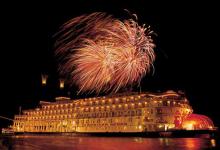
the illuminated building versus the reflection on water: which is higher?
Answer: the illuminated building

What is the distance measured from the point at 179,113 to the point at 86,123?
18.5 meters

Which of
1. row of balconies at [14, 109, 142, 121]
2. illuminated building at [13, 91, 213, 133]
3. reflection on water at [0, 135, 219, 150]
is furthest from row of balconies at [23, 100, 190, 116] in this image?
reflection on water at [0, 135, 219, 150]

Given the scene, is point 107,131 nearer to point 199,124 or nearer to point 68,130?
point 68,130

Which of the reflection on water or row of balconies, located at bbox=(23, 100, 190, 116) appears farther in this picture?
row of balconies, located at bbox=(23, 100, 190, 116)

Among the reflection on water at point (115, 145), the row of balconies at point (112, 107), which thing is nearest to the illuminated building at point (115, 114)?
the row of balconies at point (112, 107)

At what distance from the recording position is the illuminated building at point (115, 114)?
43062 mm

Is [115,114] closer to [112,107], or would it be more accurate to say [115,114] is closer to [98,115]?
[112,107]

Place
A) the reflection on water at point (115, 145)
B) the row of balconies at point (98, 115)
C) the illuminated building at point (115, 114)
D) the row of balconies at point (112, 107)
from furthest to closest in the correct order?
the row of balconies at point (98, 115) < the row of balconies at point (112, 107) < the illuminated building at point (115, 114) < the reflection on water at point (115, 145)

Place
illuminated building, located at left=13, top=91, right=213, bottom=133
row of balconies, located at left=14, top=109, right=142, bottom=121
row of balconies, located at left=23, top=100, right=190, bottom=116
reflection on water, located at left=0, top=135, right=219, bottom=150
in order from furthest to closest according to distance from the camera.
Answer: row of balconies, located at left=14, top=109, right=142, bottom=121 → row of balconies, located at left=23, top=100, right=190, bottom=116 → illuminated building, located at left=13, top=91, right=213, bottom=133 → reflection on water, located at left=0, top=135, right=219, bottom=150

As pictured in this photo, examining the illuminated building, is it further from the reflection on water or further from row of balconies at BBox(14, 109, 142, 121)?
the reflection on water

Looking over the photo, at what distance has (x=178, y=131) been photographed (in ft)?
128

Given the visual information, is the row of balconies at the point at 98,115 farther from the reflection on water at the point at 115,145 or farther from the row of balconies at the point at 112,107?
the reflection on water at the point at 115,145

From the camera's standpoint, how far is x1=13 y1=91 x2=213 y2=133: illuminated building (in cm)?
4306

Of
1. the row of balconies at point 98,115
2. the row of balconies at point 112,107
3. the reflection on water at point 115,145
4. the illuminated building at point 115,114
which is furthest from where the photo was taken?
the row of balconies at point 98,115
